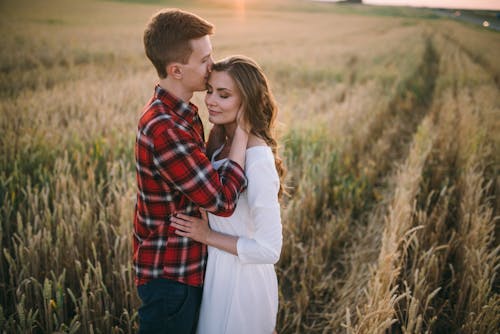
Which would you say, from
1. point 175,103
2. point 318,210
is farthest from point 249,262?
point 318,210

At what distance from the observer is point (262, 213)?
1.41 meters

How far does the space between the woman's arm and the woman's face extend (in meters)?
0.47

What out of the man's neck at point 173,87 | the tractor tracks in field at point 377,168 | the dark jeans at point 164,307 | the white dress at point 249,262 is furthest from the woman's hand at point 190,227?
the tractor tracks in field at point 377,168

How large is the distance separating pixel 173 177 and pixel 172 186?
4.9 inches

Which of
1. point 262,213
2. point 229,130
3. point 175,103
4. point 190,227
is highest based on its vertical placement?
point 175,103

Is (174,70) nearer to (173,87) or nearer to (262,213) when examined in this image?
(173,87)

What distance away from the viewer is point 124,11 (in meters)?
30.2

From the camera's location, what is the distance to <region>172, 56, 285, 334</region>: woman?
1430 millimetres

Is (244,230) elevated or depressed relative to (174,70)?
depressed

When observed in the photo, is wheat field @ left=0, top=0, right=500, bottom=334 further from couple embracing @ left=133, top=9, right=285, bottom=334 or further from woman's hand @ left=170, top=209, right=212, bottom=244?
woman's hand @ left=170, top=209, right=212, bottom=244

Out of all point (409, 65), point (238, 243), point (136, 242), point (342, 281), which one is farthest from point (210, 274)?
point (409, 65)

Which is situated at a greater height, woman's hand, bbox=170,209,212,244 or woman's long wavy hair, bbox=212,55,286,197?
woman's long wavy hair, bbox=212,55,286,197

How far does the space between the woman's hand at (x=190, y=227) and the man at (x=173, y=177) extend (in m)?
0.04

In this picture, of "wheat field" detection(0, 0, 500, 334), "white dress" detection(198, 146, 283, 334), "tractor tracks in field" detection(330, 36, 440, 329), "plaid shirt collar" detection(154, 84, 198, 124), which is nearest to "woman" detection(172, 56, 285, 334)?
"white dress" detection(198, 146, 283, 334)
